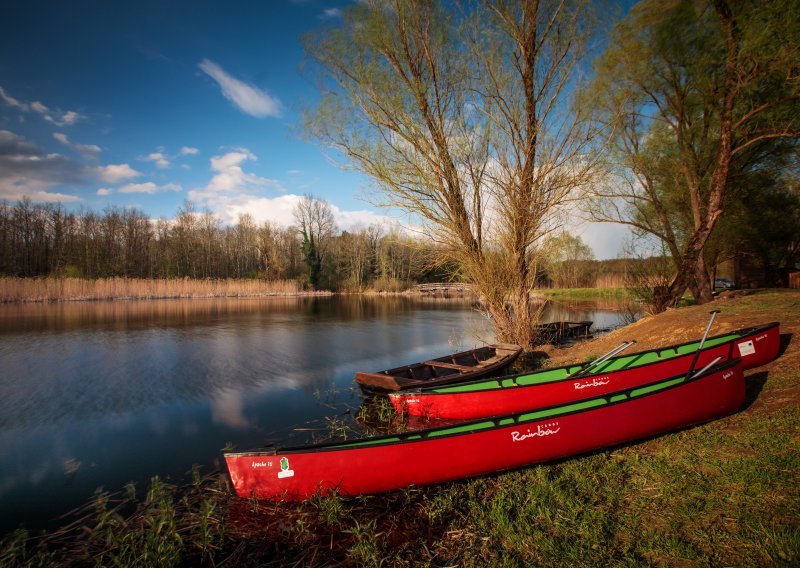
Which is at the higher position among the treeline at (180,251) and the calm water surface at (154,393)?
the treeline at (180,251)

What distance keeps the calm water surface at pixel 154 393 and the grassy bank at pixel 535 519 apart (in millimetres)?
1321

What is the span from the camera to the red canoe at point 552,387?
232 inches

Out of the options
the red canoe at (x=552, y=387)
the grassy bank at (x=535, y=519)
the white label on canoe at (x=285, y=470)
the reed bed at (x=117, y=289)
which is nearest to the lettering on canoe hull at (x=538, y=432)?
the grassy bank at (x=535, y=519)

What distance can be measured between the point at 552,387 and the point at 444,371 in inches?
129

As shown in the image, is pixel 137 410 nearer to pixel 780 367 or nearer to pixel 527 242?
pixel 527 242

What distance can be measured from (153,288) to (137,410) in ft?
99.7

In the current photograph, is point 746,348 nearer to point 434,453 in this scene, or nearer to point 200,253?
point 434,453

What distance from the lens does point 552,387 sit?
19.2 feet

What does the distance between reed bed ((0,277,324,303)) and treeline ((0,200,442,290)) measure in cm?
1044

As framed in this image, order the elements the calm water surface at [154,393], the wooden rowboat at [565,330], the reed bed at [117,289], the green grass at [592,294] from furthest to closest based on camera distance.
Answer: the green grass at [592,294], the reed bed at [117,289], the wooden rowboat at [565,330], the calm water surface at [154,393]

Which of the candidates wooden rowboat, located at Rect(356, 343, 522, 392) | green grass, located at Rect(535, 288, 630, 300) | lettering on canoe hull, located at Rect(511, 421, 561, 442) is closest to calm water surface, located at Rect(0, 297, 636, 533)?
wooden rowboat, located at Rect(356, 343, 522, 392)

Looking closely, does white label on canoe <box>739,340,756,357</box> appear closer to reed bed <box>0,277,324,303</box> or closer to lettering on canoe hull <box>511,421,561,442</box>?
lettering on canoe hull <box>511,421,561,442</box>

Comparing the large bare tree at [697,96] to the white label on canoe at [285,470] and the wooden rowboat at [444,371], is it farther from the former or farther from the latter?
the white label on canoe at [285,470]

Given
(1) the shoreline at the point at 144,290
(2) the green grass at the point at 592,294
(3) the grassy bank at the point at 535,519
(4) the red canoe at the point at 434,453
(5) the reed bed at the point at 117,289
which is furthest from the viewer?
(2) the green grass at the point at 592,294
